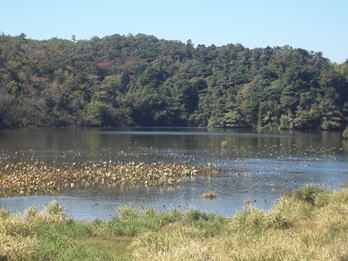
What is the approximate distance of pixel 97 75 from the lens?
14812cm

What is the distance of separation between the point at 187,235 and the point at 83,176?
77.0ft

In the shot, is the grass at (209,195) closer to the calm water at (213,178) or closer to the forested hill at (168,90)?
the calm water at (213,178)

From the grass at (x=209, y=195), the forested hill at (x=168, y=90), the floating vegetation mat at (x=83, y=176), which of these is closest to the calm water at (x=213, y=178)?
the grass at (x=209, y=195)

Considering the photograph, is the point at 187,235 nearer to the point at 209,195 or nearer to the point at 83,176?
the point at 209,195

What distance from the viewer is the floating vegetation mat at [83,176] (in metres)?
32.5

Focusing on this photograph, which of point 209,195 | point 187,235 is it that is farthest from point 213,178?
point 187,235

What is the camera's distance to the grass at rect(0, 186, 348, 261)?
450 inches

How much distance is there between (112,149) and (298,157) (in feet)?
64.0

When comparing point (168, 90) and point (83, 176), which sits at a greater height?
point (168, 90)

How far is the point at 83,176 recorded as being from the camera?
37344mm

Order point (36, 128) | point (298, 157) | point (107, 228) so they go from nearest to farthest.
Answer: point (107, 228) < point (298, 157) < point (36, 128)

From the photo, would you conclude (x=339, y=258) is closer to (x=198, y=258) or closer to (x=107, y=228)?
(x=198, y=258)

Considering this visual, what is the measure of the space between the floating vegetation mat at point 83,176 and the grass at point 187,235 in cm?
1390

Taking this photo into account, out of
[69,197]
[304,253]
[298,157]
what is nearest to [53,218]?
[304,253]
